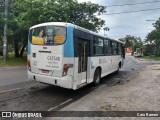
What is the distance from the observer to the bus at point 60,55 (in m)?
7.29

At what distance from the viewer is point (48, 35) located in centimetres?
780

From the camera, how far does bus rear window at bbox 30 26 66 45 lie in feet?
24.6

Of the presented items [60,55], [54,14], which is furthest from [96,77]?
[54,14]

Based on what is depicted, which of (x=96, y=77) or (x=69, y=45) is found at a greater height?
(x=69, y=45)

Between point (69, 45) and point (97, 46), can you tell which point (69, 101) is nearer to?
point (69, 45)

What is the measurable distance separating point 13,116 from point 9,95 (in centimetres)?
228

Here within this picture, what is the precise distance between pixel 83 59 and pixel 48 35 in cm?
180

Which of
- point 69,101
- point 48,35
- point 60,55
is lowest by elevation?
point 69,101

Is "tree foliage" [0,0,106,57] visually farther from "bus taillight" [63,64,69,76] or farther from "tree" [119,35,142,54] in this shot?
"tree" [119,35,142,54]

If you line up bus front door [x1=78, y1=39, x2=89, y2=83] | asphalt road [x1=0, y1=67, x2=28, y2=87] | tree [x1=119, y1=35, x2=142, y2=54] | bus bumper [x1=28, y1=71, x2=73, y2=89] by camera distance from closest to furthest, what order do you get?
bus bumper [x1=28, y1=71, x2=73, y2=89]
bus front door [x1=78, y1=39, x2=89, y2=83]
asphalt road [x1=0, y1=67, x2=28, y2=87]
tree [x1=119, y1=35, x2=142, y2=54]

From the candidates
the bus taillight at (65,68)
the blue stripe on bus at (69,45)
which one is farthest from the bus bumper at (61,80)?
the blue stripe on bus at (69,45)

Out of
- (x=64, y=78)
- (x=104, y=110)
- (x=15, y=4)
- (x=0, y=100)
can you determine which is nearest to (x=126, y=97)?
(x=104, y=110)

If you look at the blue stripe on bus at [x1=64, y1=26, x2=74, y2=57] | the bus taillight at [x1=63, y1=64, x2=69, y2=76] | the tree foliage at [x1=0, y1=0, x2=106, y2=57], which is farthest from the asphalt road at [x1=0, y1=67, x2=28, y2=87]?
the tree foliage at [x1=0, y1=0, x2=106, y2=57]

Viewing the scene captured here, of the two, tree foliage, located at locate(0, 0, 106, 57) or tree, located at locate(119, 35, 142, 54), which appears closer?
tree foliage, located at locate(0, 0, 106, 57)
